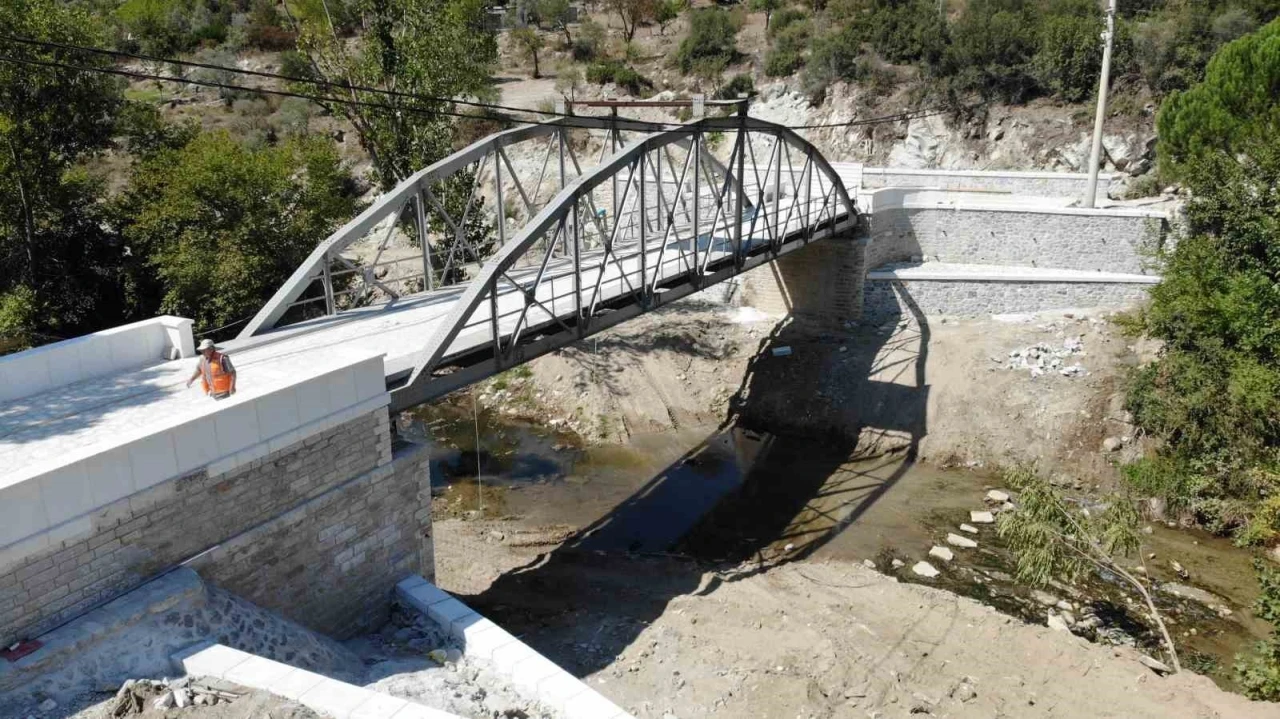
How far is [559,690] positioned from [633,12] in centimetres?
5070

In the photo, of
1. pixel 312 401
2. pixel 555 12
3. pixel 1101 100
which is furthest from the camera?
pixel 555 12

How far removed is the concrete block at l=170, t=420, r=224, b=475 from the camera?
908cm

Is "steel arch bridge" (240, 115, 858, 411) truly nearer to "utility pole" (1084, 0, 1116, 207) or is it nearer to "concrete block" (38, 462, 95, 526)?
"concrete block" (38, 462, 95, 526)

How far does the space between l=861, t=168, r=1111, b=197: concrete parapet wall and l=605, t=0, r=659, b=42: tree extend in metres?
27.1

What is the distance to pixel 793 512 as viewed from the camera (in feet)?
60.6

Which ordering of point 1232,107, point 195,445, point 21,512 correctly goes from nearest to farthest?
point 21,512 < point 195,445 < point 1232,107

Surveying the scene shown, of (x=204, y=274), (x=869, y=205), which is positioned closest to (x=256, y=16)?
A: (x=204, y=274)

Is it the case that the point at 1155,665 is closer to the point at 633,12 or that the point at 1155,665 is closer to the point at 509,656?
the point at 509,656

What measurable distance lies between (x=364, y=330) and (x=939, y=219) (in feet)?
60.7

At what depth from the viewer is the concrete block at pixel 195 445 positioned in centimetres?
908

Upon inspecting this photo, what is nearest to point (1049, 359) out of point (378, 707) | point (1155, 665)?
point (1155, 665)

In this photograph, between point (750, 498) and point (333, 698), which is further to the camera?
point (750, 498)

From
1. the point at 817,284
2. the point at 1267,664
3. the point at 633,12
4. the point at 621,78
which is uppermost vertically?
the point at 633,12

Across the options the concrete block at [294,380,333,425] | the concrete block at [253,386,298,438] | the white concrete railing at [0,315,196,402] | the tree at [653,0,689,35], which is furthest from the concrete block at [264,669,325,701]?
the tree at [653,0,689,35]
